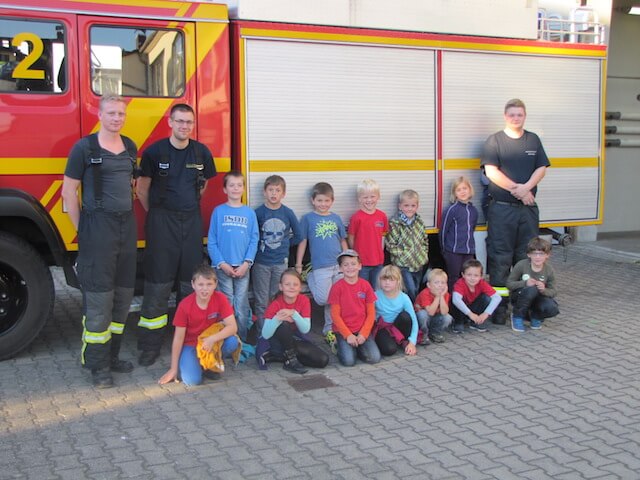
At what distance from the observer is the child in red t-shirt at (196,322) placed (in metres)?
4.90

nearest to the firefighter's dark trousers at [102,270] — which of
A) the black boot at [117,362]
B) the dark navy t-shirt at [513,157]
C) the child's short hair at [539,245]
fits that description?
the black boot at [117,362]

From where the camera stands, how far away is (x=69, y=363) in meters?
5.40

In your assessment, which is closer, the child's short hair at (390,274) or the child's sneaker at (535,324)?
the child's short hair at (390,274)

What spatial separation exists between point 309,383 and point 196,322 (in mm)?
906

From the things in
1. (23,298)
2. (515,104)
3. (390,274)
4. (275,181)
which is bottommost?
(23,298)

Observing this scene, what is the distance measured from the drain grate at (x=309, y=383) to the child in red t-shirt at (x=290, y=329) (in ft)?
0.37

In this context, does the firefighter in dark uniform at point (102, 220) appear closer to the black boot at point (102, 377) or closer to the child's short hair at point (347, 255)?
the black boot at point (102, 377)

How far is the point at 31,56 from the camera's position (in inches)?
202

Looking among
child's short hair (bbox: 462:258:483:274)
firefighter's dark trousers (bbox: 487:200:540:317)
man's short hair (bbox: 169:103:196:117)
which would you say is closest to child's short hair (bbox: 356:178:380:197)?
child's short hair (bbox: 462:258:483:274)

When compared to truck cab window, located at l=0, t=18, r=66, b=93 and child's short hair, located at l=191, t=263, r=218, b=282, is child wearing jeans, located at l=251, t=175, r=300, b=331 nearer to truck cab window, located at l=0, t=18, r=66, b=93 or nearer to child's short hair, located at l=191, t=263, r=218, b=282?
child's short hair, located at l=191, t=263, r=218, b=282

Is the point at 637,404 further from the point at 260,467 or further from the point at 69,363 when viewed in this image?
the point at 69,363

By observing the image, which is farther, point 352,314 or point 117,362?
point 352,314

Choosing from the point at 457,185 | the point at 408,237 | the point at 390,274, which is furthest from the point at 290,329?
the point at 457,185

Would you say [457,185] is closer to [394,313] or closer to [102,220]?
[394,313]
